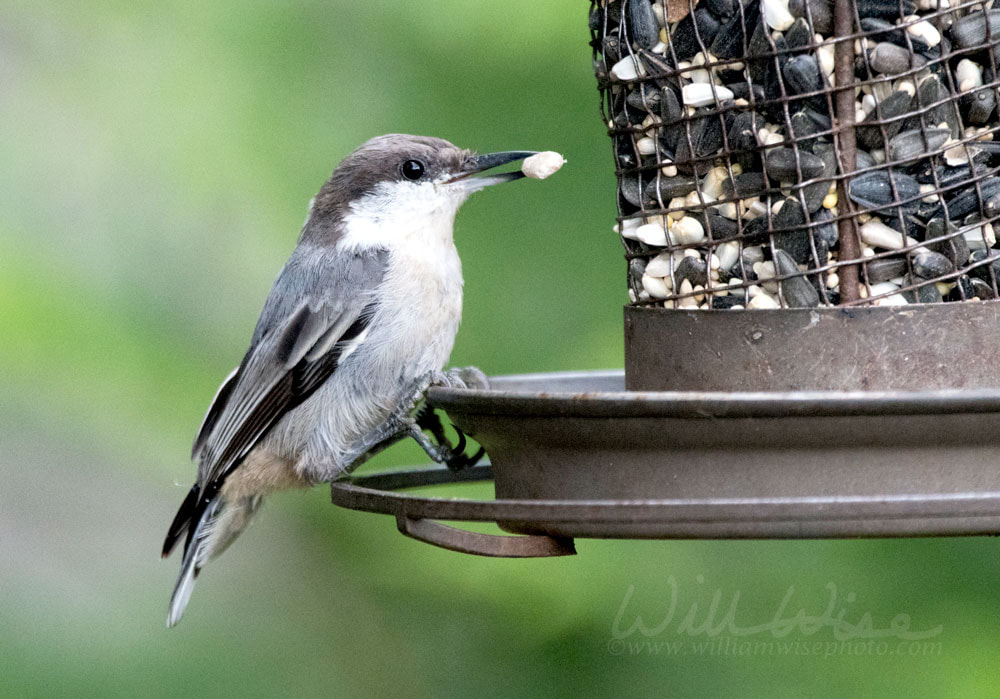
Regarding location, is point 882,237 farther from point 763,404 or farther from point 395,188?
point 395,188

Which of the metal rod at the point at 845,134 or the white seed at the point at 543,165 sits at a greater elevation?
the white seed at the point at 543,165

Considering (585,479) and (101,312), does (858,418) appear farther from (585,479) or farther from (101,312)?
(101,312)

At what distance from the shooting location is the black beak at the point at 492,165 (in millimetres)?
3426

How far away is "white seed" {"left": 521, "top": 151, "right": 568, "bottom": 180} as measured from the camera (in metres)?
3.05

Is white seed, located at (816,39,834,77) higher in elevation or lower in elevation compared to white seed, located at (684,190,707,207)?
higher

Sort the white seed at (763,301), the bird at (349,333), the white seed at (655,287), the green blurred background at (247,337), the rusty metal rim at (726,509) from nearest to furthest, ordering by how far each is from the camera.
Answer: the rusty metal rim at (726,509) < the white seed at (763,301) < the white seed at (655,287) < the green blurred background at (247,337) < the bird at (349,333)

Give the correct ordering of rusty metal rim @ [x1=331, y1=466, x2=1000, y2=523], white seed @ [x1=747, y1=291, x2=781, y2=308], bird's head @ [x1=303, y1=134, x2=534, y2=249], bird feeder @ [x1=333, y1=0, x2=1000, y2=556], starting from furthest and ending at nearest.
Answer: bird's head @ [x1=303, y1=134, x2=534, y2=249]
white seed @ [x1=747, y1=291, x2=781, y2=308]
bird feeder @ [x1=333, y1=0, x2=1000, y2=556]
rusty metal rim @ [x1=331, y1=466, x2=1000, y2=523]

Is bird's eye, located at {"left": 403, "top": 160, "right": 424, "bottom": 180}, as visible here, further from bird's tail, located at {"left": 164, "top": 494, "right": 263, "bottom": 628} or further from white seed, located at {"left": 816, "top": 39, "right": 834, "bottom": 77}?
white seed, located at {"left": 816, "top": 39, "right": 834, "bottom": 77}

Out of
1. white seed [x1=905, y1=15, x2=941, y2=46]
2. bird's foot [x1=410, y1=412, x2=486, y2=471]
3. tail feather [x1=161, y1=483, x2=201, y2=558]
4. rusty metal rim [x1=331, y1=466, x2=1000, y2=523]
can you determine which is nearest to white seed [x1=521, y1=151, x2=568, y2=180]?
bird's foot [x1=410, y1=412, x2=486, y2=471]

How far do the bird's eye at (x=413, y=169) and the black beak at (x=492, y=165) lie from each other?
126 millimetres

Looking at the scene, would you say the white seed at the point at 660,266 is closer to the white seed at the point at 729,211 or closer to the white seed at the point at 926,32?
the white seed at the point at 729,211

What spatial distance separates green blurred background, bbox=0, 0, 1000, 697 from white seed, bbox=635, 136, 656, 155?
2.70 feet

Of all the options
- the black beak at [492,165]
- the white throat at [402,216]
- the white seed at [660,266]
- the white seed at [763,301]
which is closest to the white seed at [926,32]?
the white seed at [763,301]

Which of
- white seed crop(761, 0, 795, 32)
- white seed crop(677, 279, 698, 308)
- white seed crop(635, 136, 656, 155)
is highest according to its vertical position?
white seed crop(761, 0, 795, 32)
